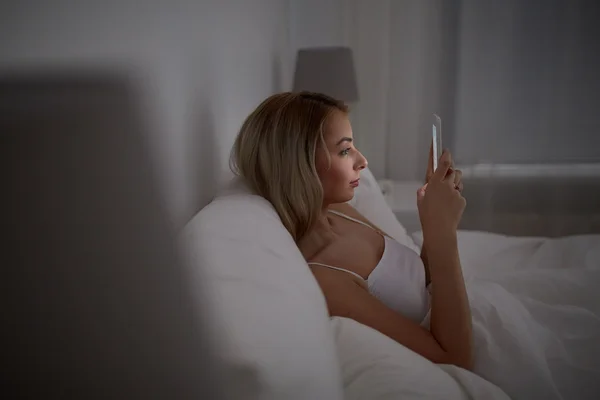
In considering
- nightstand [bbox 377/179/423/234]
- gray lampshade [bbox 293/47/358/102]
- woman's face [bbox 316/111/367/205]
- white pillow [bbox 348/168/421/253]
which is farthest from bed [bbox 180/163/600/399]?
gray lampshade [bbox 293/47/358/102]

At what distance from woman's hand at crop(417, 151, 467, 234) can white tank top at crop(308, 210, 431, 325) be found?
0.35 feet

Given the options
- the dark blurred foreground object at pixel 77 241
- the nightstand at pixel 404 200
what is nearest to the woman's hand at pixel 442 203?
the dark blurred foreground object at pixel 77 241

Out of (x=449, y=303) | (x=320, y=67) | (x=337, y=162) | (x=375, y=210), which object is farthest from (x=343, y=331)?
(x=320, y=67)

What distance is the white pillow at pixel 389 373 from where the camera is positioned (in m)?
0.64

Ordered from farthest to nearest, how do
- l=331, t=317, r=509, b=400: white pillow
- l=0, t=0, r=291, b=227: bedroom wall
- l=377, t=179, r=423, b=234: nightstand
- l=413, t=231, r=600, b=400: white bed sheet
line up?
l=377, t=179, r=423, b=234: nightstand → l=413, t=231, r=600, b=400: white bed sheet → l=331, t=317, r=509, b=400: white pillow → l=0, t=0, r=291, b=227: bedroom wall

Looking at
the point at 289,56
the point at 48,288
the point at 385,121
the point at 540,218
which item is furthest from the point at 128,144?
the point at 540,218

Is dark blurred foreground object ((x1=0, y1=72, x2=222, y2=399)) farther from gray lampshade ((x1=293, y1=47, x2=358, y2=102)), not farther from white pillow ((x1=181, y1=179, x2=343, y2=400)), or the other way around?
gray lampshade ((x1=293, y1=47, x2=358, y2=102))

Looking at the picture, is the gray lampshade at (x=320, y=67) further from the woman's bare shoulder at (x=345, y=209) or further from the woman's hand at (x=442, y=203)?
the woman's hand at (x=442, y=203)

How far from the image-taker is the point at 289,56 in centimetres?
216

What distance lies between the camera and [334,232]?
0.97 meters

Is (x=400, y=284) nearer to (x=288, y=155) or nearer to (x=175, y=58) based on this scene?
(x=288, y=155)

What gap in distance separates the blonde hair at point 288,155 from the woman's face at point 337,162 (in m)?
0.02

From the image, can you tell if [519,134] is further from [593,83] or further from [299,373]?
[299,373]

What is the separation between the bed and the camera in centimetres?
48
